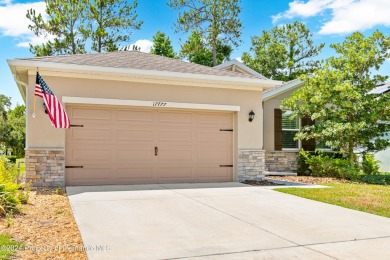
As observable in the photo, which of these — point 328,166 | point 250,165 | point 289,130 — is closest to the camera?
point 250,165

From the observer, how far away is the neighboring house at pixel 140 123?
936cm

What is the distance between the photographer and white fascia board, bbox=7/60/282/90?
905 cm

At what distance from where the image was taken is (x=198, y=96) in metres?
10.9

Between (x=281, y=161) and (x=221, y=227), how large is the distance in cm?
957

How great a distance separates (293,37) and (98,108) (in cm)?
2333

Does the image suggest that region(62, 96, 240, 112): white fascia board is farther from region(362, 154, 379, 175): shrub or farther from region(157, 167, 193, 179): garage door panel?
region(362, 154, 379, 175): shrub

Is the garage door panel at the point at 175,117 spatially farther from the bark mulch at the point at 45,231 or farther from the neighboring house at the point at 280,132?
the neighboring house at the point at 280,132

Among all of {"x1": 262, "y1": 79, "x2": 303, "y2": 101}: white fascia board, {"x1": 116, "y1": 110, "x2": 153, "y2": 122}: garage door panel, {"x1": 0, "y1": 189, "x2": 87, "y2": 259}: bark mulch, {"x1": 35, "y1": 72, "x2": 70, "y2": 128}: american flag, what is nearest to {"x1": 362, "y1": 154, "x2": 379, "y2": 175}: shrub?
{"x1": 262, "y1": 79, "x2": 303, "y2": 101}: white fascia board

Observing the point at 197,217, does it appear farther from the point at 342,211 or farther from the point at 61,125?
the point at 61,125

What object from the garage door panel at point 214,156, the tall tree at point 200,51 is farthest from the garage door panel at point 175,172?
the tall tree at point 200,51

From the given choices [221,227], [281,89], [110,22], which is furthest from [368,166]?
[110,22]

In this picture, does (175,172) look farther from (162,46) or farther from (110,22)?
(162,46)

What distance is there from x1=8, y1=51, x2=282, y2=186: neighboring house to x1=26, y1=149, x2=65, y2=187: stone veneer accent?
0.08 ft

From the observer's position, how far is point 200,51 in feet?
95.2
